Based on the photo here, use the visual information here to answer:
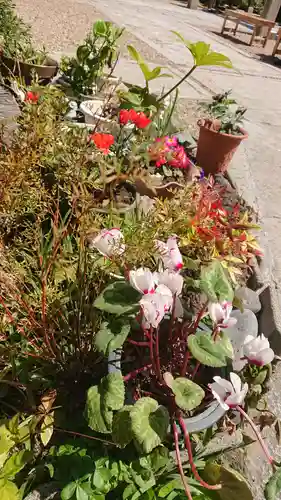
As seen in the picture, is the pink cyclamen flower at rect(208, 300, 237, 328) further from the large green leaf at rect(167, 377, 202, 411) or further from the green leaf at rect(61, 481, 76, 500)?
the green leaf at rect(61, 481, 76, 500)

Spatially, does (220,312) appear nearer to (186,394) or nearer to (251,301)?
(186,394)

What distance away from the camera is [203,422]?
1.44 meters

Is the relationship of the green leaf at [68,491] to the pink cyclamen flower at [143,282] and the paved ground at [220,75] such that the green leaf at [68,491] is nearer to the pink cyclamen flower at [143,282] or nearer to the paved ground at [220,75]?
the pink cyclamen flower at [143,282]

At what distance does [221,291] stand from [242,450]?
83 cm

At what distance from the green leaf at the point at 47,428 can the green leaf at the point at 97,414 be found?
0.89 ft

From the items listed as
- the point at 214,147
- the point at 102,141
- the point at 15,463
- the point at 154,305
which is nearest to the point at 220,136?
the point at 214,147

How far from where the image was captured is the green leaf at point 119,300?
1325 mm

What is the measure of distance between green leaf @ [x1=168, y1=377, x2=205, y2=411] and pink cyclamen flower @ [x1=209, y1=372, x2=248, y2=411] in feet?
0.17

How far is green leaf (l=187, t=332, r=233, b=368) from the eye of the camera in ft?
4.24

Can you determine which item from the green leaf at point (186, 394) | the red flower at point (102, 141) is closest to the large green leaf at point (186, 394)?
the green leaf at point (186, 394)

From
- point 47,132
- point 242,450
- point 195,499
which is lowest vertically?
point 242,450

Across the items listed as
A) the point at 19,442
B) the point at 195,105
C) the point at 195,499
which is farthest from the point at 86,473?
the point at 195,105

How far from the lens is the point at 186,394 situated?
1.29 meters

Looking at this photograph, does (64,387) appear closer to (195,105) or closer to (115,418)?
(115,418)
